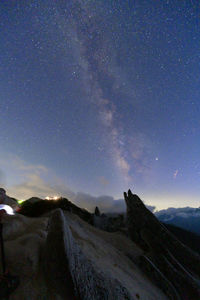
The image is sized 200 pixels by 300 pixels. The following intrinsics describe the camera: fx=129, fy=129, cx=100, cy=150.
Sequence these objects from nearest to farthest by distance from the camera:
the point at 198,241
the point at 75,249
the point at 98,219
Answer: the point at 75,249
the point at 98,219
the point at 198,241

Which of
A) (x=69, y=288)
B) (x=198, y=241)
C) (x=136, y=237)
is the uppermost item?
(x=69, y=288)

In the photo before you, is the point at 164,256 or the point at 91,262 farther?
the point at 164,256

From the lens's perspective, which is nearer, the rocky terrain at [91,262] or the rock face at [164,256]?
the rocky terrain at [91,262]

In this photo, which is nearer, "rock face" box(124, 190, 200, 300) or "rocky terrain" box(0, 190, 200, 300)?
"rocky terrain" box(0, 190, 200, 300)

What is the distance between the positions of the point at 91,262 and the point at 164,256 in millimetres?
11859

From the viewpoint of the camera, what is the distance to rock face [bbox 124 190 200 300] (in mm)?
13948

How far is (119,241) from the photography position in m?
21.3

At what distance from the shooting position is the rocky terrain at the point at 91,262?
614 cm

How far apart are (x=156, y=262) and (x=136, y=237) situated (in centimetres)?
569

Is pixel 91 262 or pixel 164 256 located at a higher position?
pixel 91 262

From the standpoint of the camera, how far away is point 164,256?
16.6m

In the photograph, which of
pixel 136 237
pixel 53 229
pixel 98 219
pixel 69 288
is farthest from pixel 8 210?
pixel 98 219

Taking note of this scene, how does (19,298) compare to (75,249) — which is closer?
(19,298)

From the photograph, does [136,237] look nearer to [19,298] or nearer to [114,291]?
[114,291]
